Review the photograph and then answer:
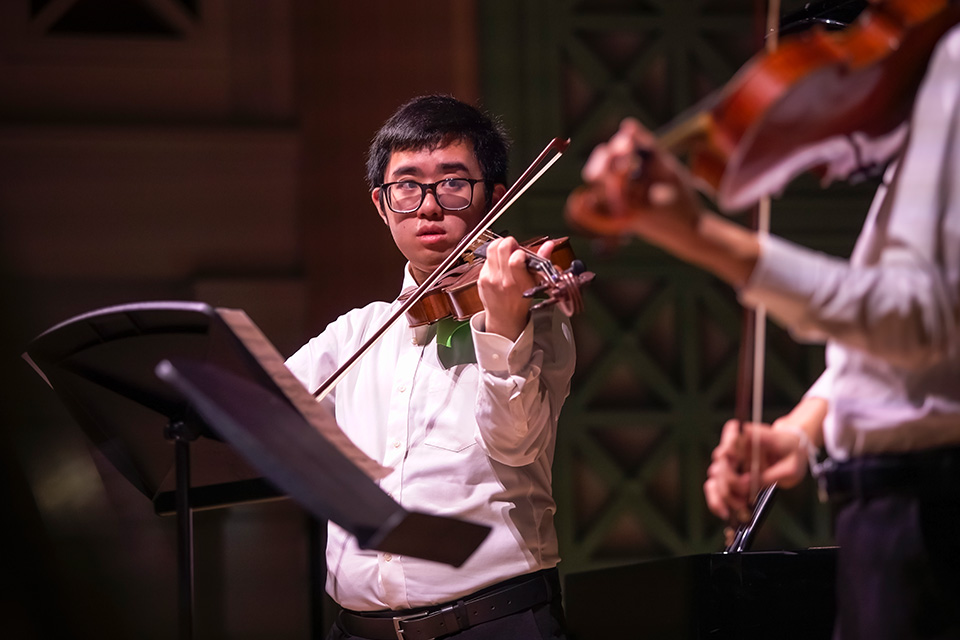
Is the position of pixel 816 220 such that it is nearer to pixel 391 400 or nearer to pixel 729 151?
pixel 391 400

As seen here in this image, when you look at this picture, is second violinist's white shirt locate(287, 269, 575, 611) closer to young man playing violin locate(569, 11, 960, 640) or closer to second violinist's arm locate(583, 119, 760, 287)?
young man playing violin locate(569, 11, 960, 640)

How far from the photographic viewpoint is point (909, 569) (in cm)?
88

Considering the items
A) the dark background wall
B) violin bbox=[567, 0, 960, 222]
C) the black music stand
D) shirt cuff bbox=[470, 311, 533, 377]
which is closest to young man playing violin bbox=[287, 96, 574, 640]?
shirt cuff bbox=[470, 311, 533, 377]

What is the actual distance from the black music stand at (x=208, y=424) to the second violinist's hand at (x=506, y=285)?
1.06 feet

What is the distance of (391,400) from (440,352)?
0.13 meters

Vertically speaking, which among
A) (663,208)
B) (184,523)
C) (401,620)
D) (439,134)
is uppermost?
(439,134)

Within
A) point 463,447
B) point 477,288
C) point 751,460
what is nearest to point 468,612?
point 463,447

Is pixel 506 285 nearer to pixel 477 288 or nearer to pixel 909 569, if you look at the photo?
pixel 477 288

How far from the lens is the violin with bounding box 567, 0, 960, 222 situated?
2.64ft

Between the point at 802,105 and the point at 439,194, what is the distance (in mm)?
1090

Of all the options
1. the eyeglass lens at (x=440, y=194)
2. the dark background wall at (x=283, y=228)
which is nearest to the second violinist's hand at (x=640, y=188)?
the eyeglass lens at (x=440, y=194)

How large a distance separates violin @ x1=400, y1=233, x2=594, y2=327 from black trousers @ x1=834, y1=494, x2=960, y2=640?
623 millimetres

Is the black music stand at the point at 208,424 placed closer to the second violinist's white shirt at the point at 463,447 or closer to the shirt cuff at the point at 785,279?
the second violinist's white shirt at the point at 463,447

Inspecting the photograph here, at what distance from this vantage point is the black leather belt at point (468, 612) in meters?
1.58
